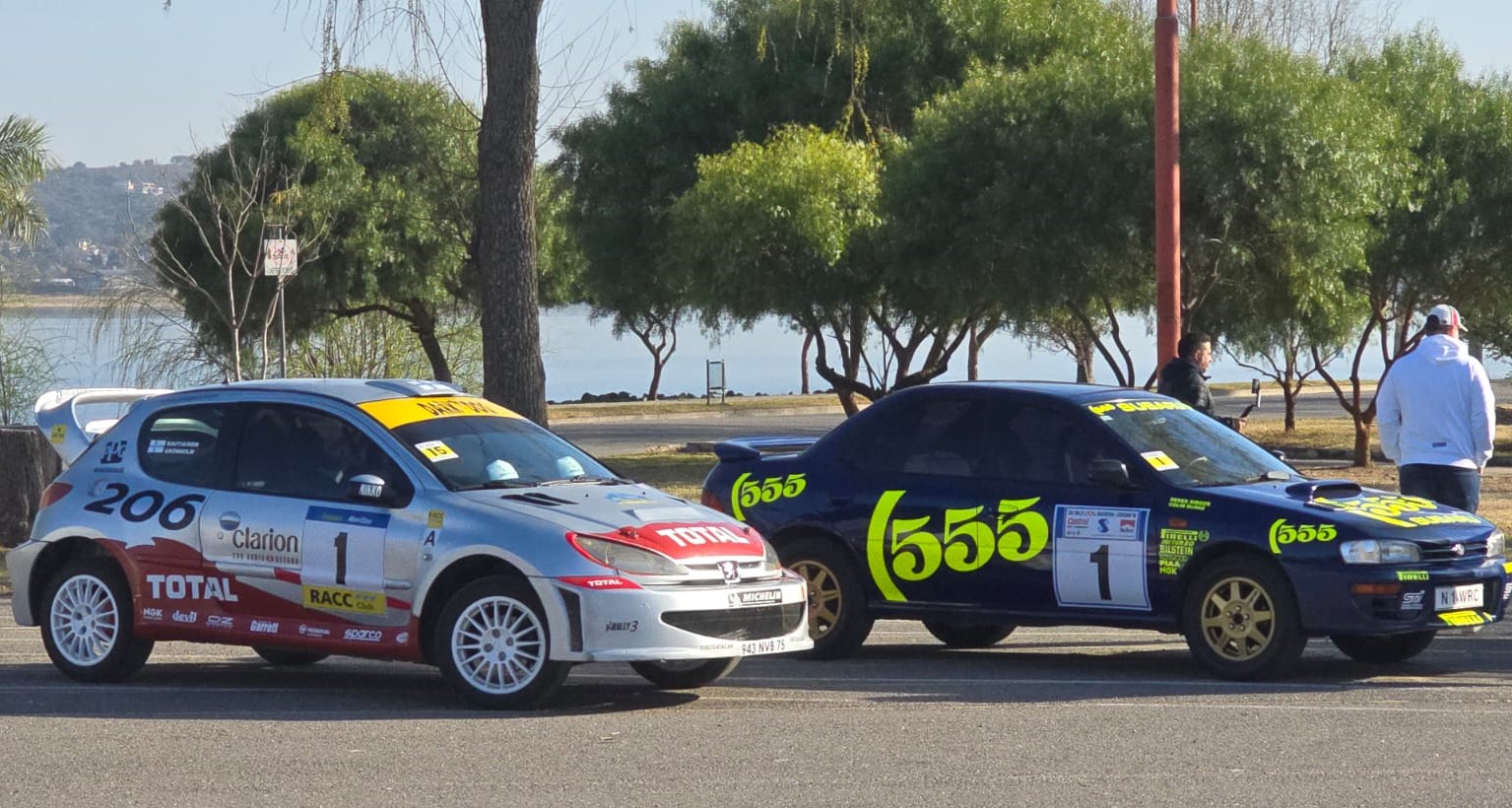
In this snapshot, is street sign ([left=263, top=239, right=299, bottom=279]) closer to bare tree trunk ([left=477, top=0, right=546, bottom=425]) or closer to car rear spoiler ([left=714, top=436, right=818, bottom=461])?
bare tree trunk ([left=477, top=0, right=546, bottom=425])

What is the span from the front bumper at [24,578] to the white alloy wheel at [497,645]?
267 cm

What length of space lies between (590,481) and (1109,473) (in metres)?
2.66

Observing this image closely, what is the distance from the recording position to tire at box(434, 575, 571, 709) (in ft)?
29.1

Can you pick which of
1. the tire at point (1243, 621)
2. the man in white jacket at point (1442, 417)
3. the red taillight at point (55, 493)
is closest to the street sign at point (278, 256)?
the red taillight at point (55, 493)

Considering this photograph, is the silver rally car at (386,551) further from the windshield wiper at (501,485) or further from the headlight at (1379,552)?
the headlight at (1379,552)

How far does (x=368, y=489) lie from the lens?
30.2 ft

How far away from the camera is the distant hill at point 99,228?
3300cm

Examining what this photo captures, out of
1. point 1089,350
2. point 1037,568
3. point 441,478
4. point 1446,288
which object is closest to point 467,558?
point 441,478

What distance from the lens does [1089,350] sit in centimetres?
4506

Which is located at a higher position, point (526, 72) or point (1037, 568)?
point (526, 72)

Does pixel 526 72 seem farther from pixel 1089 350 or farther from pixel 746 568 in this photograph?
pixel 1089 350

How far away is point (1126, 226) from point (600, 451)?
40.6 feet

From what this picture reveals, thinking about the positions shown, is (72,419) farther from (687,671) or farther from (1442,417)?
(1442,417)

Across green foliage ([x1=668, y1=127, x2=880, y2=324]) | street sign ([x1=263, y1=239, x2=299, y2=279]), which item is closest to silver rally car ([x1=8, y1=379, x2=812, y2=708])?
street sign ([x1=263, y1=239, x2=299, y2=279])
